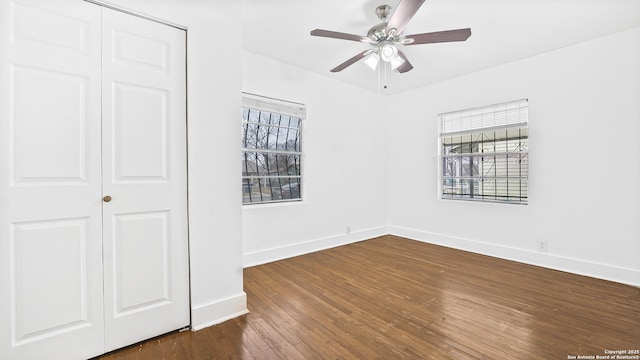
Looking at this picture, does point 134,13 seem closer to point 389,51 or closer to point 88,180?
point 88,180

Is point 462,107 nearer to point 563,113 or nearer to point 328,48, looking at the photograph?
point 563,113

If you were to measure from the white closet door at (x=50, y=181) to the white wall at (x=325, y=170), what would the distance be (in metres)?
1.75

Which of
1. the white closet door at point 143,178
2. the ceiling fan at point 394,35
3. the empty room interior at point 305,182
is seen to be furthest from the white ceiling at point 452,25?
the white closet door at point 143,178

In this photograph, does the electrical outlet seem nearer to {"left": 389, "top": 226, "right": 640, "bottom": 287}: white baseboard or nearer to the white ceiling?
{"left": 389, "top": 226, "right": 640, "bottom": 287}: white baseboard

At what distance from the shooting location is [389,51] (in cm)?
265

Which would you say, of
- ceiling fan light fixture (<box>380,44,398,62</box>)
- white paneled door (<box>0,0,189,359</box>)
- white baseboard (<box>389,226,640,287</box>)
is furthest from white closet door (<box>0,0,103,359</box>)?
white baseboard (<box>389,226,640,287</box>)

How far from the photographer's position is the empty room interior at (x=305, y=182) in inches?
60.6

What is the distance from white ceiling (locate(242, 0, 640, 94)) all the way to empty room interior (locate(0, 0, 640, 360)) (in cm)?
3

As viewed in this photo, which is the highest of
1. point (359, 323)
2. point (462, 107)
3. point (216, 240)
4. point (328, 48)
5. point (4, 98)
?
point (328, 48)

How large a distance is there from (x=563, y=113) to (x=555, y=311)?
7.56 ft

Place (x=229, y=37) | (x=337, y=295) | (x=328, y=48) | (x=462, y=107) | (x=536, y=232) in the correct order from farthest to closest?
(x=462, y=107)
(x=536, y=232)
(x=328, y=48)
(x=337, y=295)
(x=229, y=37)

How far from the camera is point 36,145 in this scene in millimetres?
1482

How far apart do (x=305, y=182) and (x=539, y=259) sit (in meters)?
3.12

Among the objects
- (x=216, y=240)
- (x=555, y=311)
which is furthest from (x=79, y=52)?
(x=555, y=311)
